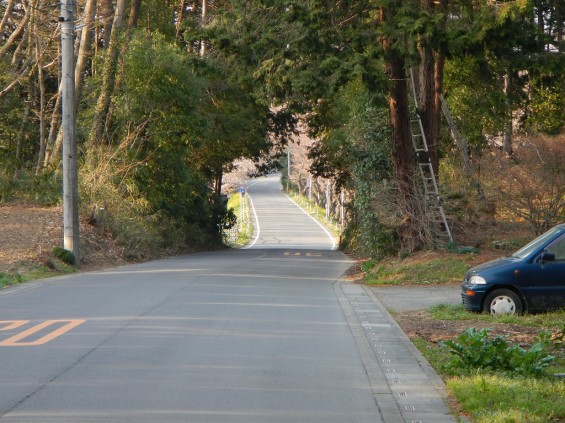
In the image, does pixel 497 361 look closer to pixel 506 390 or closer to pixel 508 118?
pixel 506 390

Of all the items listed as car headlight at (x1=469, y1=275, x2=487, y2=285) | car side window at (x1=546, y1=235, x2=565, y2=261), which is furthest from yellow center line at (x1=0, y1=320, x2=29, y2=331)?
car side window at (x1=546, y1=235, x2=565, y2=261)

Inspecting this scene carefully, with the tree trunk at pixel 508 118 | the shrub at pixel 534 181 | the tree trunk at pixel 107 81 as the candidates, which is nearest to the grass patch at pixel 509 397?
the shrub at pixel 534 181

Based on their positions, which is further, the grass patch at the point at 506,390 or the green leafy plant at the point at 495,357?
the green leafy plant at the point at 495,357

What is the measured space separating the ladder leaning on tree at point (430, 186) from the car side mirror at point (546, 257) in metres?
10.2

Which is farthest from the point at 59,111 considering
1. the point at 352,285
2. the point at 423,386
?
the point at 423,386

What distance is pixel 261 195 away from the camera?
5202 inches

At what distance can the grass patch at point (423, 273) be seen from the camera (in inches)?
834

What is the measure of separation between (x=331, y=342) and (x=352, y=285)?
1041cm

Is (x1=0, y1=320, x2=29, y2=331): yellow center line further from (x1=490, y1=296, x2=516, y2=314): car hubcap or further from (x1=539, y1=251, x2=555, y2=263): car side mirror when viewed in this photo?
(x1=539, y1=251, x2=555, y2=263): car side mirror

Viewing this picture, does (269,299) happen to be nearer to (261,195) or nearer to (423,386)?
(423,386)

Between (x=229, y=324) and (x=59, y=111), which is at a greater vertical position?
(x=59, y=111)

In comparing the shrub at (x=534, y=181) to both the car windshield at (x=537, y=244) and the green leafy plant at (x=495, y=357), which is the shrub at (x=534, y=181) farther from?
the green leafy plant at (x=495, y=357)

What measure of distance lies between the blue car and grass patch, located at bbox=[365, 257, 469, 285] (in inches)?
254

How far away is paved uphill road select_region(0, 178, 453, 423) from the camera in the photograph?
25.7 feet
